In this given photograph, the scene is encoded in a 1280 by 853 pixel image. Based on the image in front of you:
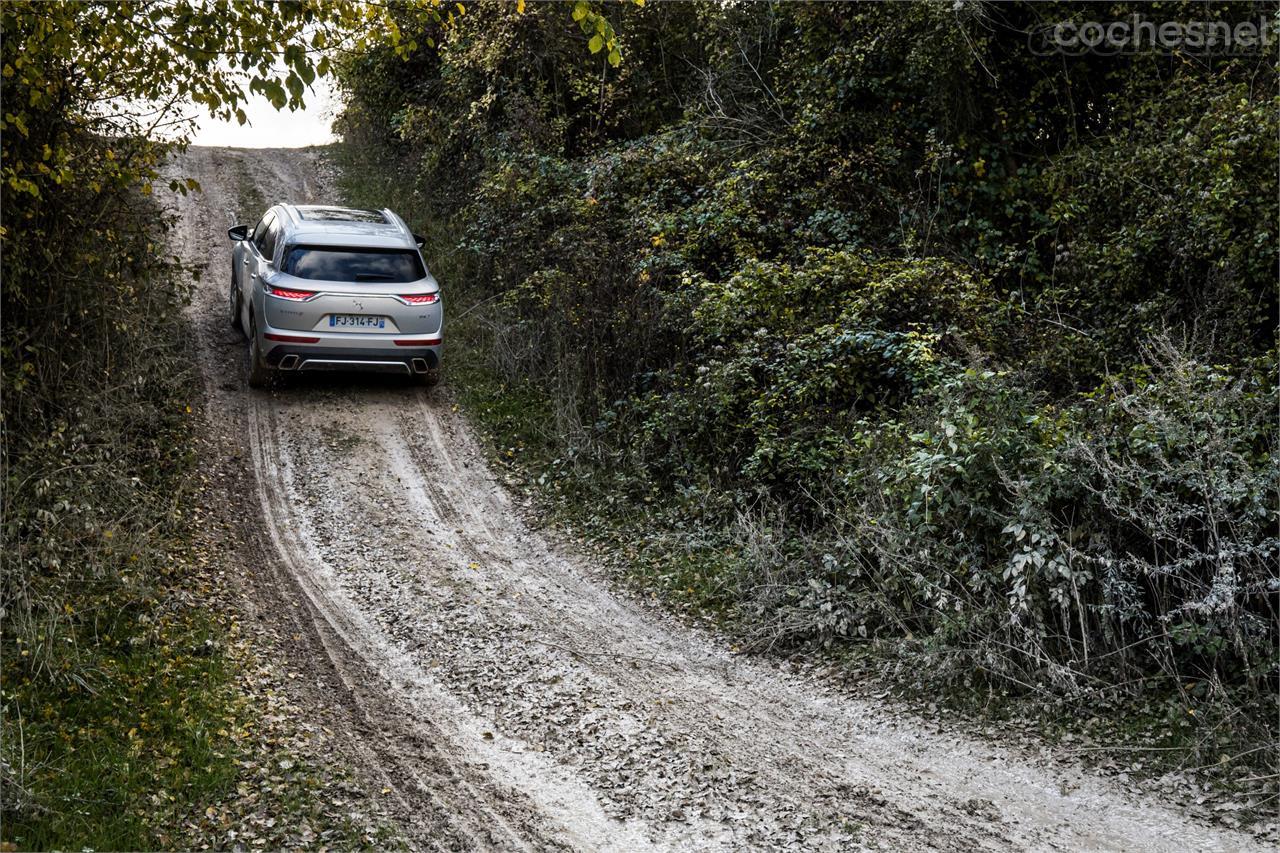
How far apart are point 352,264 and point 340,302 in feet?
1.73

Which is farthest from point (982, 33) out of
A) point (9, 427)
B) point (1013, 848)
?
point (9, 427)

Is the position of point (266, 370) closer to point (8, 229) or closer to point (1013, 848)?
point (8, 229)

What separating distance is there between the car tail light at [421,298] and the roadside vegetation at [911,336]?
1.41 m

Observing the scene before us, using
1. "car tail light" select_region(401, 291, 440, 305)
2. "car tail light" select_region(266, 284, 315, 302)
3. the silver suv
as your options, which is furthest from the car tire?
"car tail light" select_region(401, 291, 440, 305)

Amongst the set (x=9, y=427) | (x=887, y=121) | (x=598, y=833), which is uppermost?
(x=887, y=121)

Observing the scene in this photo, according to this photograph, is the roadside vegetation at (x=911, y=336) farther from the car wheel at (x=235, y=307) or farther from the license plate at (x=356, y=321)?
the car wheel at (x=235, y=307)

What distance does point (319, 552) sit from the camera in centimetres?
828

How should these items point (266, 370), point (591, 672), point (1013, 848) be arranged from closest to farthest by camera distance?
point (1013, 848) < point (591, 672) < point (266, 370)

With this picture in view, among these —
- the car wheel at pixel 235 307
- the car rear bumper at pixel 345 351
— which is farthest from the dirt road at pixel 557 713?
the car wheel at pixel 235 307

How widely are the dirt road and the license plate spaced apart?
162 centimetres

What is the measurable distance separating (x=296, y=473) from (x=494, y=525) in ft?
7.32

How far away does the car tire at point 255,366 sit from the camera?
440 inches

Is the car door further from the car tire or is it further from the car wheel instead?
the car wheel

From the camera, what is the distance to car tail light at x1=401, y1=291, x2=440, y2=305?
435 inches
